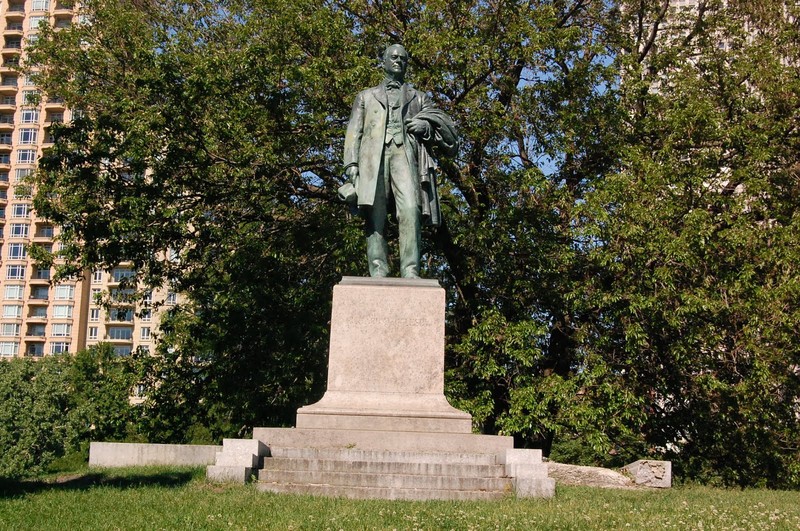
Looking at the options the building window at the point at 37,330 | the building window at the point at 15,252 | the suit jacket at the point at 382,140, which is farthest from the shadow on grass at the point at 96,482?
the building window at the point at 15,252

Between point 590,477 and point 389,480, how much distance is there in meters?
3.51

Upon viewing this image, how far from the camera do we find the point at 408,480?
9156 mm

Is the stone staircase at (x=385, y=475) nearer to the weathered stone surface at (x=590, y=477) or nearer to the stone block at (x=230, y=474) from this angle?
the stone block at (x=230, y=474)

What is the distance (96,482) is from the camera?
1089 centimetres

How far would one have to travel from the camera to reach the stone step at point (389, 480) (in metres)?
9.14

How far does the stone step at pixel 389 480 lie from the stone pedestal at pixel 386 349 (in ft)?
3.93

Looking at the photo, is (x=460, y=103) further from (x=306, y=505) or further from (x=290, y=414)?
(x=306, y=505)

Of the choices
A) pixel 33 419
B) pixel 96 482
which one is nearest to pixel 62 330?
pixel 33 419

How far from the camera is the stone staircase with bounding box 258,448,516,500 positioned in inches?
355

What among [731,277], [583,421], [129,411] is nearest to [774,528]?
[583,421]

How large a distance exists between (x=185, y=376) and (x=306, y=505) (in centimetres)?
1170

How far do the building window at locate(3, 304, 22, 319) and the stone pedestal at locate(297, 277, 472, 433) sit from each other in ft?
242

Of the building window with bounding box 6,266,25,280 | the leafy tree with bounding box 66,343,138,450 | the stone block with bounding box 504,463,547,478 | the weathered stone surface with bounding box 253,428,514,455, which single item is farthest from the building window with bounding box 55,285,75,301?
the stone block with bounding box 504,463,547,478

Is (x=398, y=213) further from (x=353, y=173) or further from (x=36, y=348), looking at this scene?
(x=36, y=348)
